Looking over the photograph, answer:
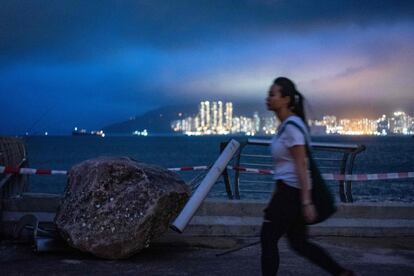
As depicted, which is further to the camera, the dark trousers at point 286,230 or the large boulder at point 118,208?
the large boulder at point 118,208

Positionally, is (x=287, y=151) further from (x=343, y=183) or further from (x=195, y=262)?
(x=343, y=183)

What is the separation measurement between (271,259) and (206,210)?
3120mm

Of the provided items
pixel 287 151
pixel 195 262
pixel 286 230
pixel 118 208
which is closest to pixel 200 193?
pixel 195 262

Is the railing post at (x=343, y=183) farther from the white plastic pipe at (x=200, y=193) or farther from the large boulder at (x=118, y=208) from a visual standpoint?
the large boulder at (x=118, y=208)

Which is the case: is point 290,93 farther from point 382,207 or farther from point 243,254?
point 382,207

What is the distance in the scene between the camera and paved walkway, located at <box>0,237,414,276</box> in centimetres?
625

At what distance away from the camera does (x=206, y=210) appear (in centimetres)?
799

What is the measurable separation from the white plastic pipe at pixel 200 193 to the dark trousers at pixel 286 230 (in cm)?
176

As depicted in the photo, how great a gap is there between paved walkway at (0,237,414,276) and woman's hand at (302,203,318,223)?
1.63 metres

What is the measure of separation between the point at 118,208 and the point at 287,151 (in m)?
2.58

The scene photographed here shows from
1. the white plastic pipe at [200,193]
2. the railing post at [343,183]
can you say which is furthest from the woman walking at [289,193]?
the railing post at [343,183]

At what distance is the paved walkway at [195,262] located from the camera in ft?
20.5

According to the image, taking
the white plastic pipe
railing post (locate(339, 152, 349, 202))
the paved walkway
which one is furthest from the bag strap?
railing post (locate(339, 152, 349, 202))

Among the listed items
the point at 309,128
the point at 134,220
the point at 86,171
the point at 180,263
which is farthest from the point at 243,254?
the point at 309,128
